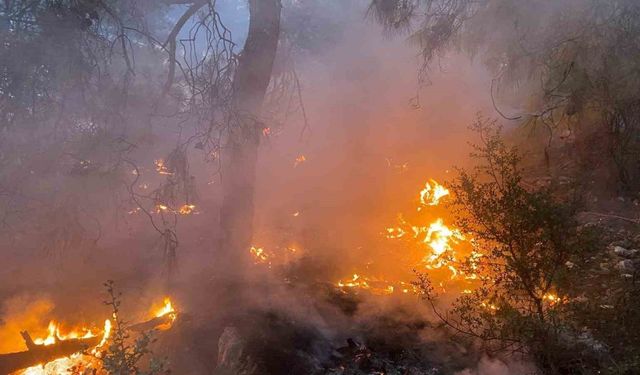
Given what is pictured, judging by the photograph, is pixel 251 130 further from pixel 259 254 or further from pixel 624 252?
pixel 624 252

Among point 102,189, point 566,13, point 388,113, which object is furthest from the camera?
point 388,113

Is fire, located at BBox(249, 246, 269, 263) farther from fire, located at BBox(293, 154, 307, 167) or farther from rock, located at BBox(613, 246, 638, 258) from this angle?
→ fire, located at BBox(293, 154, 307, 167)

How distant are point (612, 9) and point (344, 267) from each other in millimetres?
4262

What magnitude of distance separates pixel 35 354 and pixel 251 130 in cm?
322

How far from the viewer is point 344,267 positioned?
6129 millimetres

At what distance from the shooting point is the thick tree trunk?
5.09 metres

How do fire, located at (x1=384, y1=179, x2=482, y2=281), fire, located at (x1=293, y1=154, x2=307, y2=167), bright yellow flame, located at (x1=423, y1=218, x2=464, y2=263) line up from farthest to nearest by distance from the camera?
fire, located at (x1=293, y1=154, x2=307, y2=167) < bright yellow flame, located at (x1=423, y1=218, x2=464, y2=263) < fire, located at (x1=384, y1=179, x2=482, y2=281)

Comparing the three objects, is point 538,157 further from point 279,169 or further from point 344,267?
point 279,169

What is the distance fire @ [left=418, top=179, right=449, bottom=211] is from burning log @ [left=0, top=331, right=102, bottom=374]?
5.77 m

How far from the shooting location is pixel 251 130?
4.80 m

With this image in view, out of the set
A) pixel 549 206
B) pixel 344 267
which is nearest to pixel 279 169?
pixel 344 267

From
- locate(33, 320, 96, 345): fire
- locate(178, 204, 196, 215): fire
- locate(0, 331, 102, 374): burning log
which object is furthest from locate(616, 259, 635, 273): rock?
locate(178, 204, 196, 215): fire

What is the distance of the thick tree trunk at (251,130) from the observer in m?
5.09

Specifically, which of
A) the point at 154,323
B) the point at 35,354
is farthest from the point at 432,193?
the point at 35,354
